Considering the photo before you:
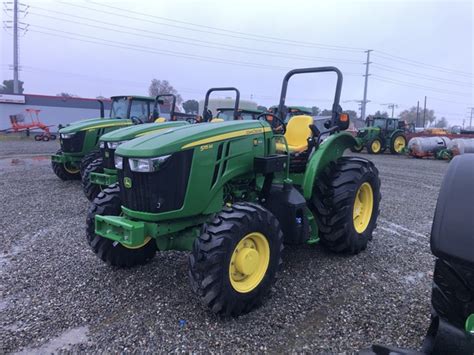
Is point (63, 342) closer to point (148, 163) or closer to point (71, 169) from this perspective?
point (148, 163)

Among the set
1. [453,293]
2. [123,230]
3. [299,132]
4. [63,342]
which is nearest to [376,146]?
[299,132]

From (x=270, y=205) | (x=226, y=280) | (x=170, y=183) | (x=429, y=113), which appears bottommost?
(x=226, y=280)

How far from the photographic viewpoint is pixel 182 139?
2961 millimetres

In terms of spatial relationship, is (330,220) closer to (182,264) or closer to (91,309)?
(182,264)

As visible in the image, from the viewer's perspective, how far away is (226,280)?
2.74 m

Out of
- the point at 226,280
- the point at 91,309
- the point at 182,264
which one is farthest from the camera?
the point at 182,264

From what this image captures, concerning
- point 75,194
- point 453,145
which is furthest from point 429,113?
point 75,194

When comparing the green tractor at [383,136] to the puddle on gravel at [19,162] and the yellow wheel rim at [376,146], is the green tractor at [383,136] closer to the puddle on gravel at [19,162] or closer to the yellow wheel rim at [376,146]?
the yellow wheel rim at [376,146]

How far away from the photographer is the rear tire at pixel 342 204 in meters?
3.96

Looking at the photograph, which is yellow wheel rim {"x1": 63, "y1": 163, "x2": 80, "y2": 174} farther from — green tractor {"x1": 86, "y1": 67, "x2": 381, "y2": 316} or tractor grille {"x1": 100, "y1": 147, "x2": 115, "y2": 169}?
green tractor {"x1": 86, "y1": 67, "x2": 381, "y2": 316}

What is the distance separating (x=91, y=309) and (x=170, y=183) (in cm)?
124

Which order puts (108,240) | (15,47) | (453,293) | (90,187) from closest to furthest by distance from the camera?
(453,293) → (108,240) → (90,187) → (15,47)

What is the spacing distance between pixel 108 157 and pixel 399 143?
58.7 ft

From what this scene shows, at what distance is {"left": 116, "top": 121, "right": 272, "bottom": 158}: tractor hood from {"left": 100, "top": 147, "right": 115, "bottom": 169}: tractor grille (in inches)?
146
